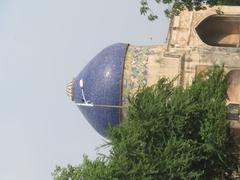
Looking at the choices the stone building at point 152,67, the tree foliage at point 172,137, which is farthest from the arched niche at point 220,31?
the tree foliage at point 172,137

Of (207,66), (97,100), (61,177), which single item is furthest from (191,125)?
(61,177)

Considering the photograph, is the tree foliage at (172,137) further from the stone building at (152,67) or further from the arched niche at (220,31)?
the arched niche at (220,31)

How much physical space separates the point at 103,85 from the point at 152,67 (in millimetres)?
1472

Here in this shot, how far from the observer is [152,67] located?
16.6 meters

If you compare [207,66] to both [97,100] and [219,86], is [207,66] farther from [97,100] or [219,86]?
[97,100]

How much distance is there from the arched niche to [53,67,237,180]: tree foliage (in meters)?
2.48

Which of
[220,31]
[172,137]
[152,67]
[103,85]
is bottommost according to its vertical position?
[172,137]

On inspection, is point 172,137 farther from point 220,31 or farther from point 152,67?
point 220,31

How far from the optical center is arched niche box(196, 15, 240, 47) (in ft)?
59.2

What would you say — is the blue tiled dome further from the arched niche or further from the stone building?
the arched niche

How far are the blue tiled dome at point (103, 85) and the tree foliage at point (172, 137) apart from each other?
934 mm

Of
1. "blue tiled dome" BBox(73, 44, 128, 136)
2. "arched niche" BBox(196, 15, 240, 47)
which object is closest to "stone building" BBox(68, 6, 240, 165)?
"blue tiled dome" BBox(73, 44, 128, 136)

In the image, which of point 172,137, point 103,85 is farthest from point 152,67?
point 172,137

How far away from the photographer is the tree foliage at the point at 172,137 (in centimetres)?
1495
